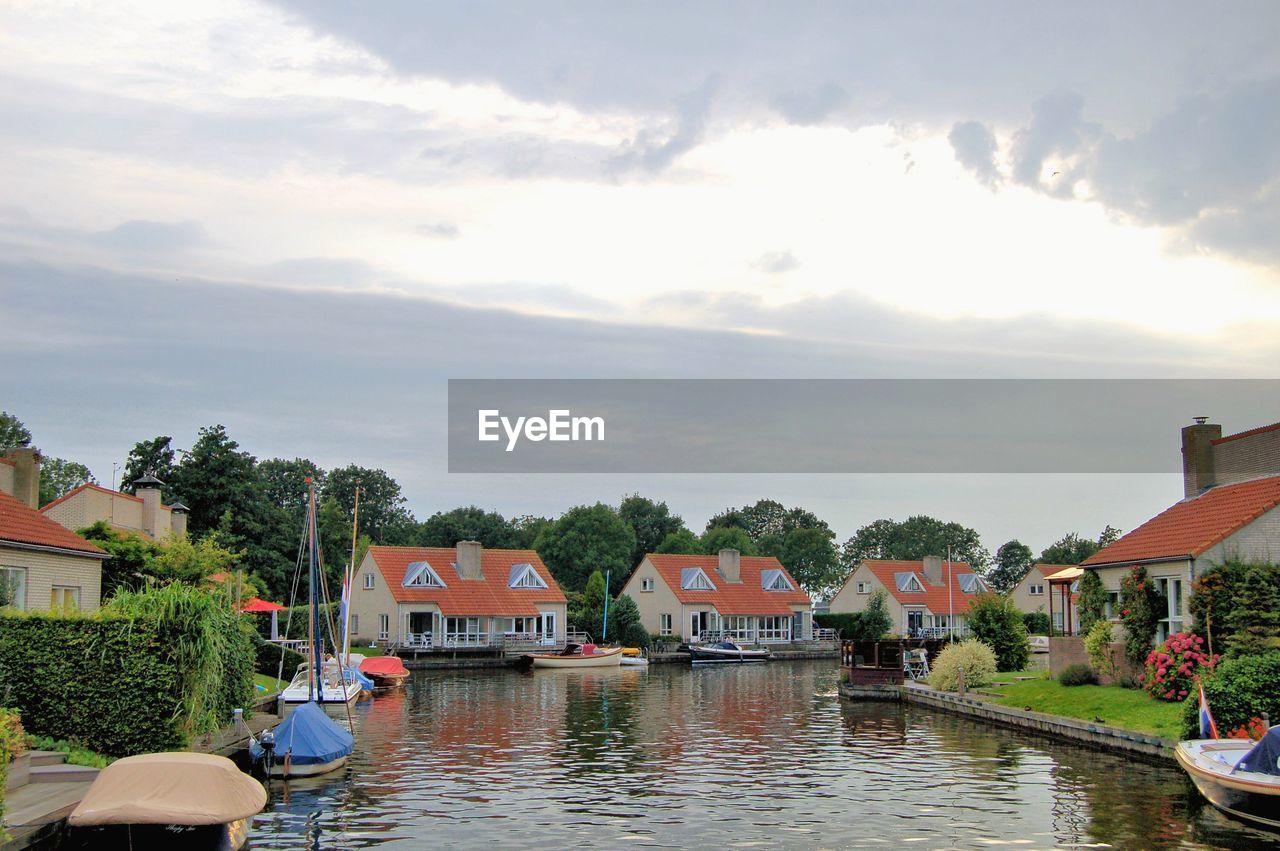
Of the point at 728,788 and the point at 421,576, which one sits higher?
the point at 421,576

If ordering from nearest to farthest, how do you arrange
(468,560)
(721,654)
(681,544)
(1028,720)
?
(1028,720)
(721,654)
(468,560)
(681,544)

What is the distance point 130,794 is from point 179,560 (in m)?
24.4

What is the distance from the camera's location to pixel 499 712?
143 ft

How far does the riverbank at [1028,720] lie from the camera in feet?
95.9

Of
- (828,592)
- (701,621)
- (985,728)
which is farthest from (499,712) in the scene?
(828,592)

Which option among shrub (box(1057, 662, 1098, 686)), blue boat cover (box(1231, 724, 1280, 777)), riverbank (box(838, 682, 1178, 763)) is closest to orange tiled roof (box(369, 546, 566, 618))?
riverbank (box(838, 682, 1178, 763))

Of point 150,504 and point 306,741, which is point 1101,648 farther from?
point 150,504

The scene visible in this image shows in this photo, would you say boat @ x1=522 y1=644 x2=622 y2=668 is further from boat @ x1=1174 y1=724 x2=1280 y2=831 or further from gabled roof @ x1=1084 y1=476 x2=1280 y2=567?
boat @ x1=1174 y1=724 x2=1280 y2=831

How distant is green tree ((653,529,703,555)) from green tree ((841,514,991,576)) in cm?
4500

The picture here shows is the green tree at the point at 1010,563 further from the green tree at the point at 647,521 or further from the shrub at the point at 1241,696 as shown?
the shrub at the point at 1241,696

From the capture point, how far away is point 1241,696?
26.3 meters

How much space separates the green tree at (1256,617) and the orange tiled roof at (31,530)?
31.6 m

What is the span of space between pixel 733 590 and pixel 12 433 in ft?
195

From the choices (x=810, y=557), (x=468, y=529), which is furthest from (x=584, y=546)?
Result: (x=810, y=557)
